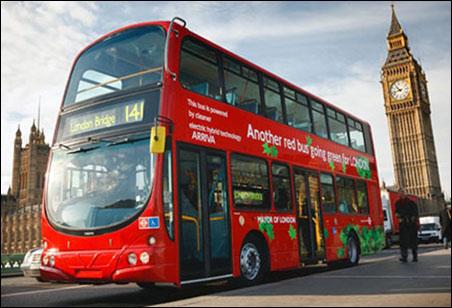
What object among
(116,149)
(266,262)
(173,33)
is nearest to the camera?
(116,149)

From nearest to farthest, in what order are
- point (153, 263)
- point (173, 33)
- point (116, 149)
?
point (153, 263)
point (116, 149)
point (173, 33)

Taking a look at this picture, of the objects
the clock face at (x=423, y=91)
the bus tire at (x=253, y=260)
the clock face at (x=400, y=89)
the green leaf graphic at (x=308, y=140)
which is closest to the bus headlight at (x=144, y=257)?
the bus tire at (x=253, y=260)

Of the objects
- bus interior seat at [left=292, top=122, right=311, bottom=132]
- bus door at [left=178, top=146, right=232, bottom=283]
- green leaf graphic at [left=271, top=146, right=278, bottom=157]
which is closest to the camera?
bus door at [left=178, top=146, right=232, bottom=283]

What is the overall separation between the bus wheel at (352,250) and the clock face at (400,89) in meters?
80.8

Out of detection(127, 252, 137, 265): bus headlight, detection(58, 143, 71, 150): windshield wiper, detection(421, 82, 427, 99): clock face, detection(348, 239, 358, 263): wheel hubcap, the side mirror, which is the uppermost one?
detection(421, 82, 427, 99): clock face

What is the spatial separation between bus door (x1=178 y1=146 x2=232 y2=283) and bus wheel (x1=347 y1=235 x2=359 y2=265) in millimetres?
5190

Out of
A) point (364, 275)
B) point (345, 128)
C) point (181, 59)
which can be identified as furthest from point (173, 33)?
point (345, 128)

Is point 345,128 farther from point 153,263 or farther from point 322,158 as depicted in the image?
point 153,263

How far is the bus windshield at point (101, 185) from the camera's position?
6.34 meters

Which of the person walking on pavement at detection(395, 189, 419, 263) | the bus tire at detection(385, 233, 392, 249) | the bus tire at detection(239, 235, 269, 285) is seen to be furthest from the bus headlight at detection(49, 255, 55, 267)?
the bus tire at detection(385, 233, 392, 249)

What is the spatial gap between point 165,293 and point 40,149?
101 m

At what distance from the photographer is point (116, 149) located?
262 inches

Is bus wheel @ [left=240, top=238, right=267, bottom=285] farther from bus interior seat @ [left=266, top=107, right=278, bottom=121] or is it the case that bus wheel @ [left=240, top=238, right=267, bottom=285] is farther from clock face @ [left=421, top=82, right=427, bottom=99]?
clock face @ [left=421, top=82, right=427, bottom=99]

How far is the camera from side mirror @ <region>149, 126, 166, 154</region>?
20.5ft
